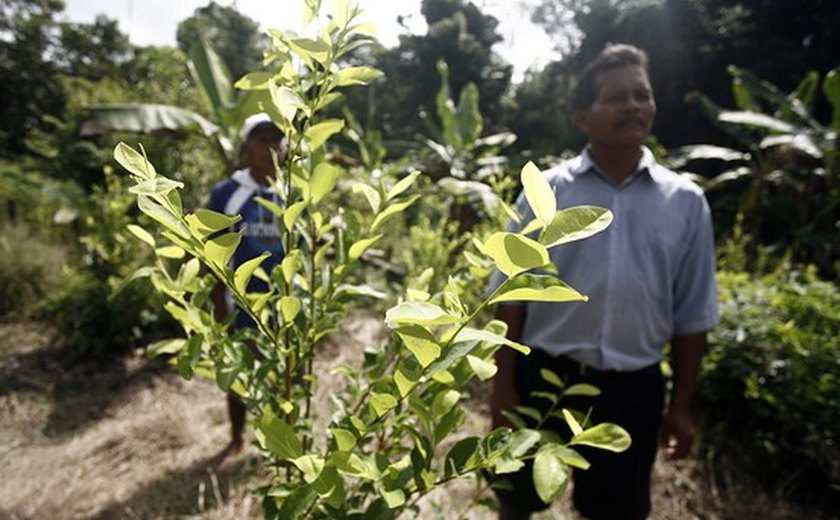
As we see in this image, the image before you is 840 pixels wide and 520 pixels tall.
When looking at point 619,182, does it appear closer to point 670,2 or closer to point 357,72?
point 357,72

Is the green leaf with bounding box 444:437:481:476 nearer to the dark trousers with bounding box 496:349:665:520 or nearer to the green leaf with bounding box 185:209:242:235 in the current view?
the green leaf with bounding box 185:209:242:235

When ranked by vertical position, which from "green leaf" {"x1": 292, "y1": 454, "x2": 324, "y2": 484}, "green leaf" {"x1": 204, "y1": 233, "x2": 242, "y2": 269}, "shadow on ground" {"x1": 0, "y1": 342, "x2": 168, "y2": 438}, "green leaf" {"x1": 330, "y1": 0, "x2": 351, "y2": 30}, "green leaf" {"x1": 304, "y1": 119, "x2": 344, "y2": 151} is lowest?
"shadow on ground" {"x1": 0, "y1": 342, "x2": 168, "y2": 438}

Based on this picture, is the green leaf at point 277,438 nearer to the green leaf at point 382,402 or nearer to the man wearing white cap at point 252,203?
the green leaf at point 382,402

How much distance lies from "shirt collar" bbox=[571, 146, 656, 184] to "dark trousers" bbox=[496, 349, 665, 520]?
59 centimetres

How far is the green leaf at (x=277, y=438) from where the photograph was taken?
485mm

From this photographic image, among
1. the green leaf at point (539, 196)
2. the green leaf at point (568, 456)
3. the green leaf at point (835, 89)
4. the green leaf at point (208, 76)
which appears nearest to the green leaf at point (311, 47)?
the green leaf at point (539, 196)

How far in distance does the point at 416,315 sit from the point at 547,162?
19.6 feet

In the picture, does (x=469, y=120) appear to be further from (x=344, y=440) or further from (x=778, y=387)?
(x=344, y=440)

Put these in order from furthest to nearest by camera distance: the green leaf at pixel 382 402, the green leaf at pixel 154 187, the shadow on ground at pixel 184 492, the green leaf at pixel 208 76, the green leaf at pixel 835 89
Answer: the green leaf at pixel 835 89 → the green leaf at pixel 208 76 → the shadow on ground at pixel 184 492 → the green leaf at pixel 382 402 → the green leaf at pixel 154 187

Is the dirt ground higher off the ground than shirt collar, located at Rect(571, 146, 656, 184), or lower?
lower

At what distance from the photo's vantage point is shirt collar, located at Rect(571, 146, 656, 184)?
1491 mm

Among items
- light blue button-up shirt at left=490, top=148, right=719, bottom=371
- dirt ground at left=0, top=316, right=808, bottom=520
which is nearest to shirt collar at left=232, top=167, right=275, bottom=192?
dirt ground at left=0, top=316, right=808, bottom=520

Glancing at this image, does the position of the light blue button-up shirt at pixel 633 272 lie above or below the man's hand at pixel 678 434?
above

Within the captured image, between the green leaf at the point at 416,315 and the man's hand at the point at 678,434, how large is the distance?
1.46 m
